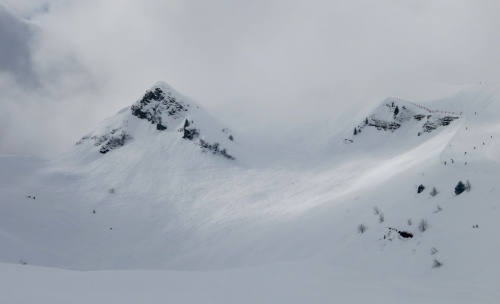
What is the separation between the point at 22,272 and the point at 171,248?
24.0 m

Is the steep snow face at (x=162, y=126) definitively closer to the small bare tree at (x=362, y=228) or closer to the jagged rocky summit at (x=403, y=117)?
the jagged rocky summit at (x=403, y=117)

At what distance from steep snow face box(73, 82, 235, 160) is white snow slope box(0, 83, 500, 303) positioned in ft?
0.83

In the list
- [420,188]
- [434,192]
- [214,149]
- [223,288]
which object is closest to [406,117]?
[214,149]

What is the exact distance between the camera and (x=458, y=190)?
60.2ft

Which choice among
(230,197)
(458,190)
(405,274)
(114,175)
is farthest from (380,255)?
(114,175)

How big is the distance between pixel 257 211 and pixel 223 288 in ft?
82.0

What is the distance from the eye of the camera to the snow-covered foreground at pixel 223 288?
769 cm

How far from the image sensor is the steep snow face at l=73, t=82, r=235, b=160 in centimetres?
5238

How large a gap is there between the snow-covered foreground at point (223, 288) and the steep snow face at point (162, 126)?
38731mm

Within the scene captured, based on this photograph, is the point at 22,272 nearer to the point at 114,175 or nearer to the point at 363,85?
the point at 114,175

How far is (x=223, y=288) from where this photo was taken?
9.42m

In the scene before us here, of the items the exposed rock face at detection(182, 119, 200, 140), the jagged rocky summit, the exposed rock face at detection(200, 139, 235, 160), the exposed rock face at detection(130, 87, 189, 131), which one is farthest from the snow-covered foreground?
the exposed rock face at detection(130, 87, 189, 131)

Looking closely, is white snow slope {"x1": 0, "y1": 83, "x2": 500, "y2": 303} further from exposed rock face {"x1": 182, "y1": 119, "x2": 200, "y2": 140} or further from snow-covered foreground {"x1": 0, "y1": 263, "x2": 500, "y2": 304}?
exposed rock face {"x1": 182, "y1": 119, "x2": 200, "y2": 140}

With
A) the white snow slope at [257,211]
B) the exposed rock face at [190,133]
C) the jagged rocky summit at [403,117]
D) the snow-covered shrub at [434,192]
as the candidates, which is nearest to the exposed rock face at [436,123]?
the jagged rocky summit at [403,117]
